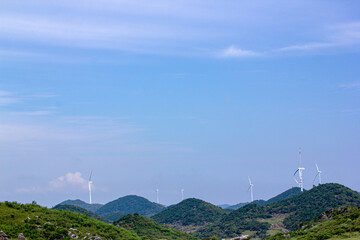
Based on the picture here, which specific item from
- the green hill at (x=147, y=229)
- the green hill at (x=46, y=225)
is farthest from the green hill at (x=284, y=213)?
the green hill at (x=46, y=225)

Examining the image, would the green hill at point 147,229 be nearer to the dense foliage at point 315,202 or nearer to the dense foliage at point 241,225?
the dense foliage at point 241,225

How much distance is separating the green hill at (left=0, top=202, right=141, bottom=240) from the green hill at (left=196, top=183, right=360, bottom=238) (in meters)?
71.5

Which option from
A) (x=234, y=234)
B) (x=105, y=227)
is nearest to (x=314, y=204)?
(x=234, y=234)

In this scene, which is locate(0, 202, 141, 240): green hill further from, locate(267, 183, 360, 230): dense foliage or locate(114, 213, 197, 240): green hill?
locate(267, 183, 360, 230): dense foliage

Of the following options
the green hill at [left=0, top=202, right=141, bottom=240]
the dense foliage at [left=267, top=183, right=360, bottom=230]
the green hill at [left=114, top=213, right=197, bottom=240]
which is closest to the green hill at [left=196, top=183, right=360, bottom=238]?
the dense foliage at [left=267, top=183, right=360, bottom=230]

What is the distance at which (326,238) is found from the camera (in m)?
50.6

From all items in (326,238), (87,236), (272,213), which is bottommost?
(326,238)

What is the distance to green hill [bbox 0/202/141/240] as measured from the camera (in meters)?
59.8

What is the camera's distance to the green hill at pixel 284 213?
144625mm

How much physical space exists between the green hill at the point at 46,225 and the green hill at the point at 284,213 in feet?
235

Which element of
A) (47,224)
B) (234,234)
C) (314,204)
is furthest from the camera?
(314,204)

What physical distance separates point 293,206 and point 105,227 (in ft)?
352

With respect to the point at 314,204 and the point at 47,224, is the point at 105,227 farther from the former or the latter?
the point at 314,204

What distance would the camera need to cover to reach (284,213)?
6467 inches
